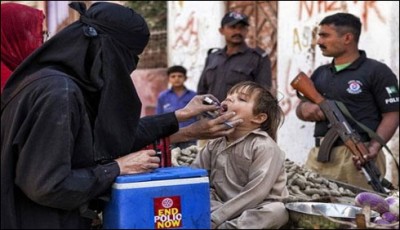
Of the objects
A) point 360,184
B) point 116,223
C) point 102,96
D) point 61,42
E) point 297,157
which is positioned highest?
point 61,42

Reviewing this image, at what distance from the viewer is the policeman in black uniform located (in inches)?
270

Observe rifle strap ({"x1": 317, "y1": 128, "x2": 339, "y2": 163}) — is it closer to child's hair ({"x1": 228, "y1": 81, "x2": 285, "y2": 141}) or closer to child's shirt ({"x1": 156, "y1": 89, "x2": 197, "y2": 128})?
child's hair ({"x1": 228, "y1": 81, "x2": 285, "y2": 141})

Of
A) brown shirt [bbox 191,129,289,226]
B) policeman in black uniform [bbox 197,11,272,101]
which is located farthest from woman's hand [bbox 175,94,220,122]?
policeman in black uniform [bbox 197,11,272,101]

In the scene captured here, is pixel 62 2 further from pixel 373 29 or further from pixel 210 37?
pixel 373 29

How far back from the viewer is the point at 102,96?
3.00 metres

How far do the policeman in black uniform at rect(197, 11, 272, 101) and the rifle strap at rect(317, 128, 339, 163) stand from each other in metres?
1.24

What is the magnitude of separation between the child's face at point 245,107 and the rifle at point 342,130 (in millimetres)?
1831

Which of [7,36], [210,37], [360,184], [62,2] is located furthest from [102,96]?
[62,2]

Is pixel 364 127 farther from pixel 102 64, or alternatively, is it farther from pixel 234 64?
pixel 102 64

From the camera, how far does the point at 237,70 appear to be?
22.5 ft

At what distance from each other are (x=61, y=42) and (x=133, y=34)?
1.11 feet

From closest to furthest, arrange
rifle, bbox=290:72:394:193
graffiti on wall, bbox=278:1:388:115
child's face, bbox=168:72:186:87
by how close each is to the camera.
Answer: rifle, bbox=290:72:394:193, graffiti on wall, bbox=278:1:388:115, child's face, bbox=168:72:186:87

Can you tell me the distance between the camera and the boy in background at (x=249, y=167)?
3.27m

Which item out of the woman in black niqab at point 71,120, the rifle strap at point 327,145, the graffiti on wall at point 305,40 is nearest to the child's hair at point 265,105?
the woman in black niqab at point 71,120
